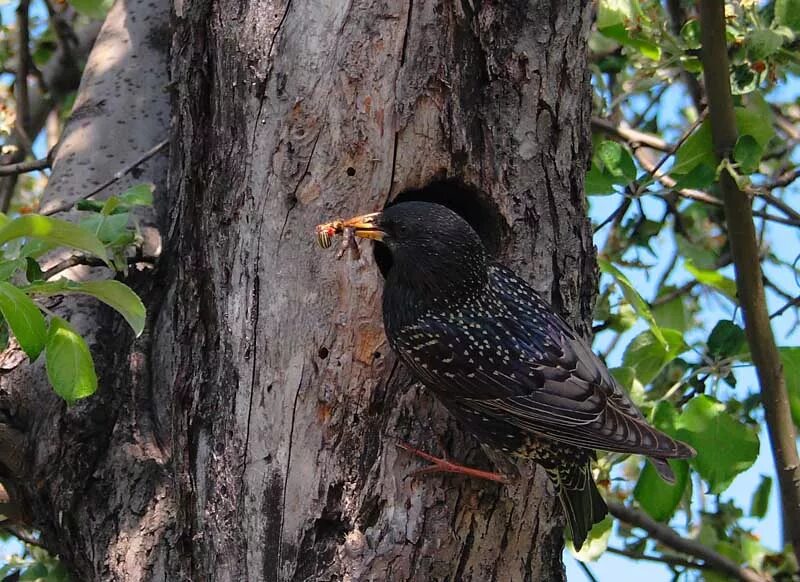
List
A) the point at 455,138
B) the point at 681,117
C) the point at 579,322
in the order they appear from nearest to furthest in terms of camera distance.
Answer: the point at 455,138
the point at 579,322
the point at 681,117

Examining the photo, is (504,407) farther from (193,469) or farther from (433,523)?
(193,469)

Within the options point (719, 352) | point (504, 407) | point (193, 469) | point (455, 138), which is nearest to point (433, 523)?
point (504, 407)

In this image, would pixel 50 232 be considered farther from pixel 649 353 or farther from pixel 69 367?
pixel 649 353

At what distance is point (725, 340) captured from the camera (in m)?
3.36

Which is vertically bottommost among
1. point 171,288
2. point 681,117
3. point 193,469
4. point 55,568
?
point 55,568

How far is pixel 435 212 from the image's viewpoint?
9.21 feet


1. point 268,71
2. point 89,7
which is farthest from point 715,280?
point 89,7

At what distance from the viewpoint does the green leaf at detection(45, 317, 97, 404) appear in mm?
2340

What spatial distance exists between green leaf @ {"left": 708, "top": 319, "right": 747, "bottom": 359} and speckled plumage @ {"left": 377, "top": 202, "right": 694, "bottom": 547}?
1.84 ft

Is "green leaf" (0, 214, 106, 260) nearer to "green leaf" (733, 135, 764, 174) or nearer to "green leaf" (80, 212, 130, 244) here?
"green leaf" (80, 212, 130, 244)

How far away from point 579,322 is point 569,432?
42 cm

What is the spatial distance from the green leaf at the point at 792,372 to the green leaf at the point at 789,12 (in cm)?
101

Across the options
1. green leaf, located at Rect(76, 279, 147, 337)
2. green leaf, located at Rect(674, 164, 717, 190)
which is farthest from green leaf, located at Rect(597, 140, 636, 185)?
green leaf, located at Rect(76, 279, 147, 337)

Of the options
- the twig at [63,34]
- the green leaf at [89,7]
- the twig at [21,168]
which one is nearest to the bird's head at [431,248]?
the twig at [21,168]
